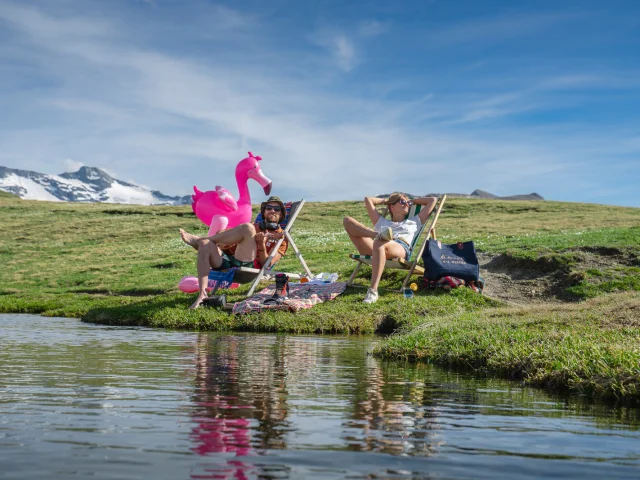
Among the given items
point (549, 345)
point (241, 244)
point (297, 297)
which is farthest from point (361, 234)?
point (549, 345)

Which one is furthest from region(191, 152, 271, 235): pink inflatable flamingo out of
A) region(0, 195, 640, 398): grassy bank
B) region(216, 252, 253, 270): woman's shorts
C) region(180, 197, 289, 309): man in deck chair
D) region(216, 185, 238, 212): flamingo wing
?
region(0, 195, 640, 398): grassy bank

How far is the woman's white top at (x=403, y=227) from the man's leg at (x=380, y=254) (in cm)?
37

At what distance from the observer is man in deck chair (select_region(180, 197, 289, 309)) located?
13742 millimetres

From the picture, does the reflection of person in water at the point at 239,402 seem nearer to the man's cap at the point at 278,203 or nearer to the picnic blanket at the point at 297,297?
the picnic blanket at the point at 297,297

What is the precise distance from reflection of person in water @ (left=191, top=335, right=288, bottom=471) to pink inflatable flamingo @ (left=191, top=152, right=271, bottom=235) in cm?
681

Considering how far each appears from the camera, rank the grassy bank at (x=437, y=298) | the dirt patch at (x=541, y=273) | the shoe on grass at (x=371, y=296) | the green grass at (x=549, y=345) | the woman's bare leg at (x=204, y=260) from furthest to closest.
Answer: the dirt patch at (x=541, y=273) → the woman's bare leg at (x=204, y=260) → the shoe on grass at (x=371, y=296) → the grassy bank at (x=437, y=298) → the green grass at (x=549, y=345)

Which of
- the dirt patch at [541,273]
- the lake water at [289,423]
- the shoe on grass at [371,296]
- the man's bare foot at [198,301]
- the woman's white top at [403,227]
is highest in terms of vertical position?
the woman's white top at [403,227]

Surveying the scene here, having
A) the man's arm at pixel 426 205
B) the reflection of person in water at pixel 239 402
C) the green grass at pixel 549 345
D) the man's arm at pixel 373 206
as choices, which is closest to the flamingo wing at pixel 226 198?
the man's arm at pixel 373 206

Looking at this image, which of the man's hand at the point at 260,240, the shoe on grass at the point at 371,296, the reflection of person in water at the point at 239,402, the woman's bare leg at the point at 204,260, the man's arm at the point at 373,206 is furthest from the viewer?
the man's arm at the point at 373,206

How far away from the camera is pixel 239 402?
4844 mm

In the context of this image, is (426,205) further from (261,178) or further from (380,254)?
(261,178)

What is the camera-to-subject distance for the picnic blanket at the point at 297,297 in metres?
12.9

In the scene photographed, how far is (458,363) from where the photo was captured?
7.41m

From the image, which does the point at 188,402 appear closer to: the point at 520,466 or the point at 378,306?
the point at 520,466
